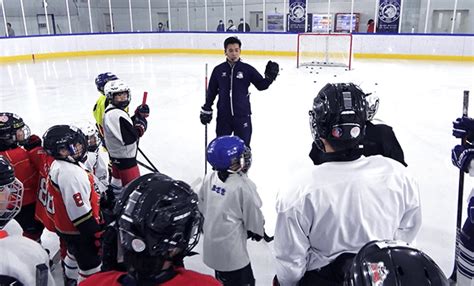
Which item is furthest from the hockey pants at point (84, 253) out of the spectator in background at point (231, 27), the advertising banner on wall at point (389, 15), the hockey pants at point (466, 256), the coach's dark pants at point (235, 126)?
the spectator in background at point (231, 27)

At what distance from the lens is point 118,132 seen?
3.08m

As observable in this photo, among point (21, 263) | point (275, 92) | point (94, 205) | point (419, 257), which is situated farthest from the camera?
point (275, 92)

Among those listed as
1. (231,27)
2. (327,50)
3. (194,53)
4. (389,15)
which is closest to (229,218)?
(327,50)

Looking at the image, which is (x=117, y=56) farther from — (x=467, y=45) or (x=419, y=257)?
(x=419, y=257)

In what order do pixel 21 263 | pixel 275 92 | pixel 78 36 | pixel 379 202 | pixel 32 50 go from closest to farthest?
pixel 21 263 → pixel 379 202 → pixel 275 92 → pixel 32 50 → pixel 78 36

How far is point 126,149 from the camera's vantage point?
3.22 meters

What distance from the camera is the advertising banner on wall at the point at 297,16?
47.0 ft

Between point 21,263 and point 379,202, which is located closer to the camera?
point 21,263

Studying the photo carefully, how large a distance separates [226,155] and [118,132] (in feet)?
4.27

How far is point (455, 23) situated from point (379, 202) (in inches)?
568

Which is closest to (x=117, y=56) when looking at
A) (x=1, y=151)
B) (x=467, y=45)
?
(x=467, y=45)

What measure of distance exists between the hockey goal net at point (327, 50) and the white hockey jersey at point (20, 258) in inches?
418

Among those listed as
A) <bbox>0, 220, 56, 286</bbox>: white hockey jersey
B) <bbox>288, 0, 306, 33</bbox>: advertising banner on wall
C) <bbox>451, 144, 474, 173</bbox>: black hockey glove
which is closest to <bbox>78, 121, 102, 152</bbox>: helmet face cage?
<bbox>0, 220, 56, 286</bbox>: white hockey jersey

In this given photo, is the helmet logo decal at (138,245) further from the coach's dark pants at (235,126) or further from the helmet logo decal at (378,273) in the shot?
the coach's dark pants at (235,126)
